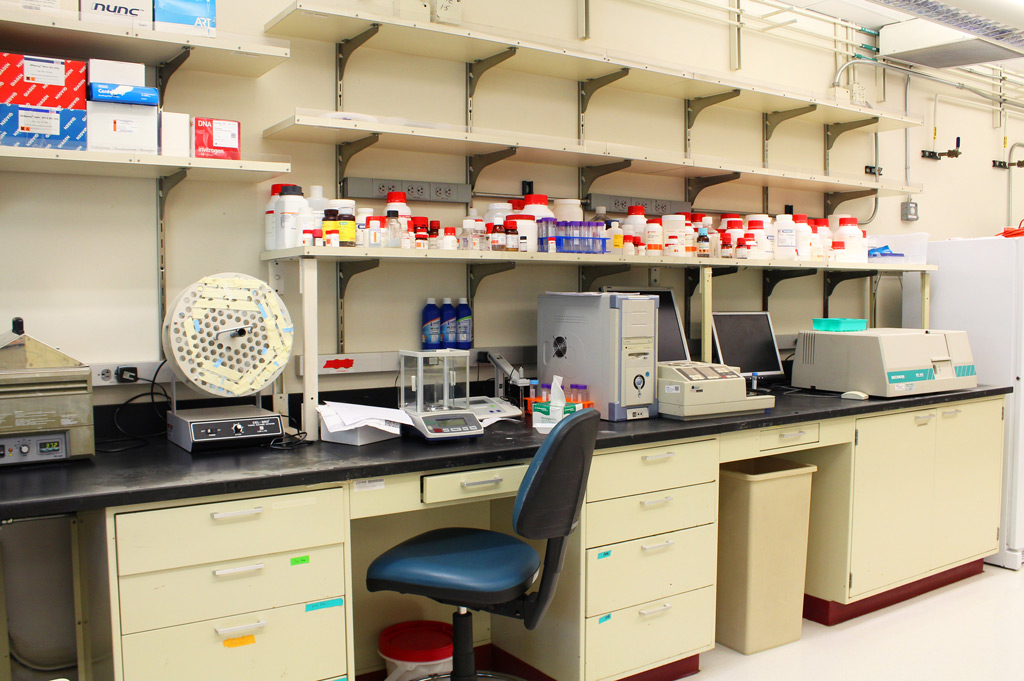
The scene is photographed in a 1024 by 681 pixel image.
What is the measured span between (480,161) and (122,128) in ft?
4.02

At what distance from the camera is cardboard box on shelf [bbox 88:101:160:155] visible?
80.7 inches

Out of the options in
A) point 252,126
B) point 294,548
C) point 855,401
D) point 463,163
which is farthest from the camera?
point 855,401

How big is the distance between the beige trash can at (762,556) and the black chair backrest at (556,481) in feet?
3.40

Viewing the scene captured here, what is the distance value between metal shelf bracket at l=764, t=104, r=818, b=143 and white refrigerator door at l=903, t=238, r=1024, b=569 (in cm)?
104

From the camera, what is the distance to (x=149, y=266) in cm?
238

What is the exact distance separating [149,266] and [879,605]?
3.04 meters

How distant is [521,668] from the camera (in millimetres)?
2635

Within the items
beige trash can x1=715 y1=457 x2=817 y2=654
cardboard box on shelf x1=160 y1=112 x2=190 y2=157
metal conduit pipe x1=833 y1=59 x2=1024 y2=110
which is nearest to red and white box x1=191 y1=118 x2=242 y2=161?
cardboard box on shelf x1=160 y1=112 x2=190 y2=157

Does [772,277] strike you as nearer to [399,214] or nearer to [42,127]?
[399,214]

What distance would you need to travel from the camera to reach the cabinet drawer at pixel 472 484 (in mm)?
2080

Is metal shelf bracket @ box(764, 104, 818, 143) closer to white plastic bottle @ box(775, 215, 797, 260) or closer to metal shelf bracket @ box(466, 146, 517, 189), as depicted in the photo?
white plastic bottle @ box(775, 215, 797, 260)

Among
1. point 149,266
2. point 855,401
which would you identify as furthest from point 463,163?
point 855,401

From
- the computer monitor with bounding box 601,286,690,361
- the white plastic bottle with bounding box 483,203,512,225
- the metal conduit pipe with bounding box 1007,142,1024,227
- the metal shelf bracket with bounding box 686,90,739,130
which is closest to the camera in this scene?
the white plastic bottle with bounding box 483,203,512,225

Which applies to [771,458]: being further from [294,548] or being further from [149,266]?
[149,266]
